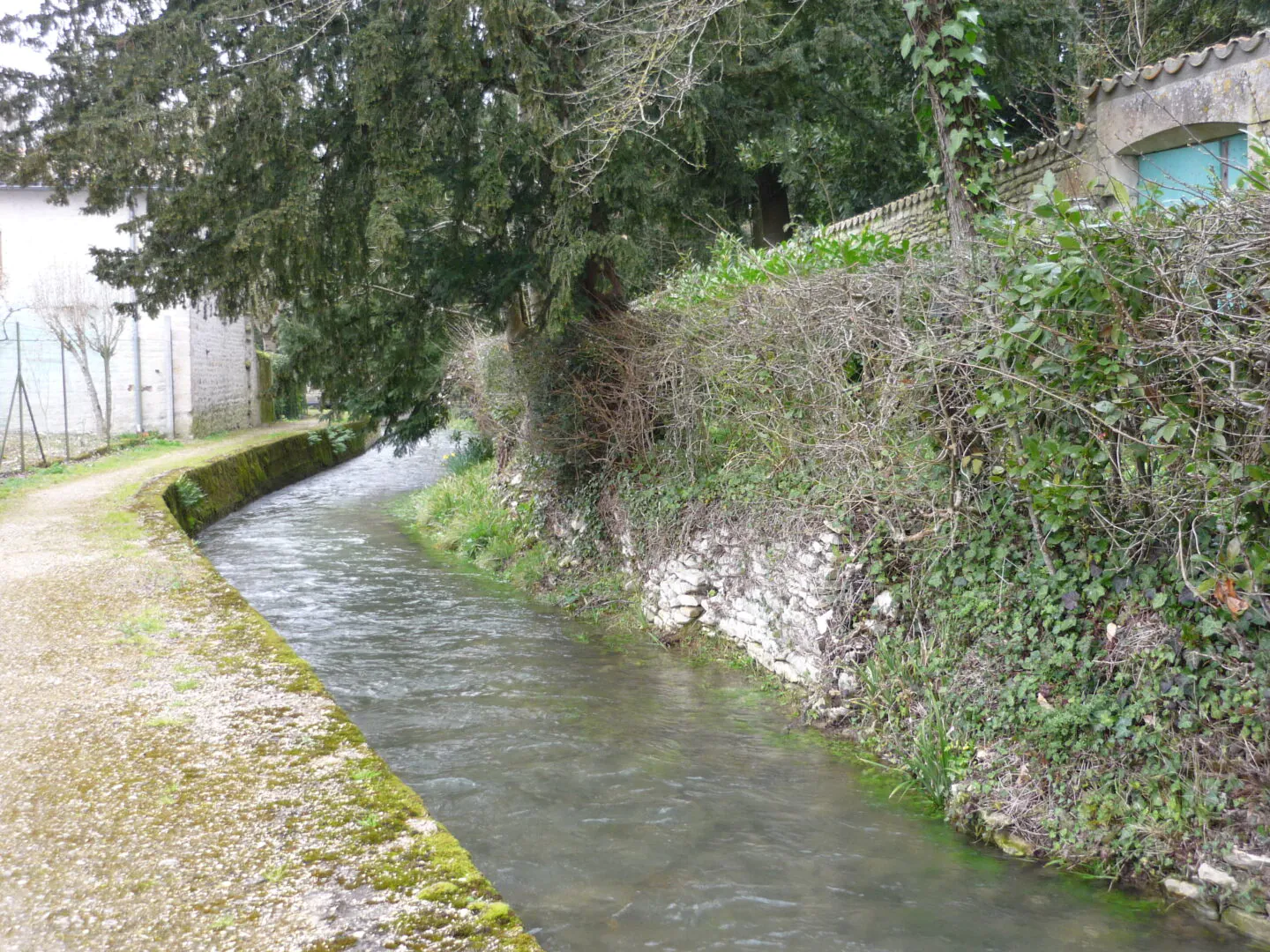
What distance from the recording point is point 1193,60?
978cm

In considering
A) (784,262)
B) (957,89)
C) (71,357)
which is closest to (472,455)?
(71,357)

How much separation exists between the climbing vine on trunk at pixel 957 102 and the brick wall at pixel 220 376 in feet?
58.1

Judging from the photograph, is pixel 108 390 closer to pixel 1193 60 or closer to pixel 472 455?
pixel 472 455

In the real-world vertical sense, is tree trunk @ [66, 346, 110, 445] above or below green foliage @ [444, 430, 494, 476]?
above

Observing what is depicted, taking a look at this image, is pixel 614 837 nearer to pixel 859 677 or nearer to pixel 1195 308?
pixel 859 677

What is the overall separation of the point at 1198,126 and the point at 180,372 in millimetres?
19889

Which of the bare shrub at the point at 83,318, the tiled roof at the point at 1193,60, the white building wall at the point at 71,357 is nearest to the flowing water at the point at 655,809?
the tiled roof at the point at 1193,60

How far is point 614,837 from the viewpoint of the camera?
508cm

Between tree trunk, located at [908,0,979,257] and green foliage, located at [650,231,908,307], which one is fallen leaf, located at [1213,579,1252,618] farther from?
tree trunk, located at [908,0,979,257]

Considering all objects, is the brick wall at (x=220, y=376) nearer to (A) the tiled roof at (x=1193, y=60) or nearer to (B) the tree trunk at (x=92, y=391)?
(B) the tree trunk at (x=92, y=391)

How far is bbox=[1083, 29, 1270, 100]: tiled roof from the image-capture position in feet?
30.4

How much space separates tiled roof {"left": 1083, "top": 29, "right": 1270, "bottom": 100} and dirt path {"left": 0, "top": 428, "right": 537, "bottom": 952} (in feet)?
29.1

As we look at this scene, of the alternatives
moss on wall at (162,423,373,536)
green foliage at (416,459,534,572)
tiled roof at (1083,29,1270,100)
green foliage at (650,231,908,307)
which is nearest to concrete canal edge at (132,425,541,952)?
green foliage at (650,231,908,307)

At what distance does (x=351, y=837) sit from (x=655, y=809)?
2284 millimetres
